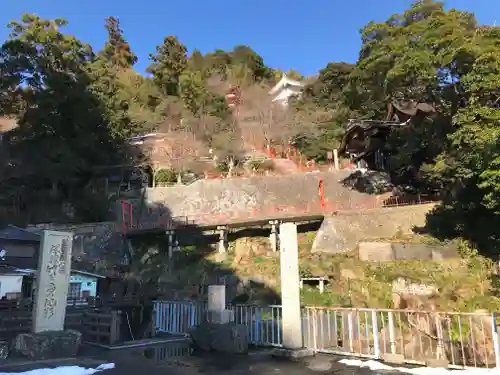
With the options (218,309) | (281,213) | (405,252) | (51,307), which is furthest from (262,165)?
(51,307)

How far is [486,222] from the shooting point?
18750mm

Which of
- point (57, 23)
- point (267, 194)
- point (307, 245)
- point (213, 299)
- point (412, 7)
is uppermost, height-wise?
point (57, 23)

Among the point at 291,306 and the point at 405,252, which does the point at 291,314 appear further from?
the point at 405,252

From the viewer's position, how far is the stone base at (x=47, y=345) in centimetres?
796

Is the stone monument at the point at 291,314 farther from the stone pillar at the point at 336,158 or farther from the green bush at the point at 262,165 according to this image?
the green bush at the point at 262,165

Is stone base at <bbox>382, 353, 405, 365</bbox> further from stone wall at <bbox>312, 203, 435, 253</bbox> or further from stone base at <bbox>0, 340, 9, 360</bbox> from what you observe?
stone wall at <bbox>312, 203, 435, 253</bbox>

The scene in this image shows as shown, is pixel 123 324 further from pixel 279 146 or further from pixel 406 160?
pixel 279 146

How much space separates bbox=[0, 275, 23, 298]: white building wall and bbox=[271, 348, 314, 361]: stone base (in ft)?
57.0

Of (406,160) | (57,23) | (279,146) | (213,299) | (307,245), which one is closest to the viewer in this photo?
(213,299)

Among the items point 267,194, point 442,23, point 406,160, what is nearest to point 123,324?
point 267,194

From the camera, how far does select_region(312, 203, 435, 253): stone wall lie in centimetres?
2355

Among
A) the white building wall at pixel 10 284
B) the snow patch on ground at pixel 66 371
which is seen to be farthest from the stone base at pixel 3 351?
the white building wall at pixel 10 284

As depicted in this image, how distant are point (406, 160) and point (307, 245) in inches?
323

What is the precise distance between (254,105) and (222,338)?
38152 mm
